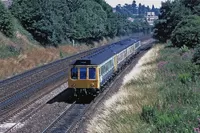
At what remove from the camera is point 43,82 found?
31.8 meters

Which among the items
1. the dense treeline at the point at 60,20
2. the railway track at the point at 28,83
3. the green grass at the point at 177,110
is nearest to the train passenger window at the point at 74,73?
the railway track at the point at 28,83

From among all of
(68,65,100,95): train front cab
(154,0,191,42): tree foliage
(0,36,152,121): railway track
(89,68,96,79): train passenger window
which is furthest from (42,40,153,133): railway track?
(154,0,191,42): tree foliage

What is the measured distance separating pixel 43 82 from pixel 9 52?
13.2 metres

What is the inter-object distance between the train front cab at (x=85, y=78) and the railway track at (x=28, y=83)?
4107mm

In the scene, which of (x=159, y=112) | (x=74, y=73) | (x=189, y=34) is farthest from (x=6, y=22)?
(x=159, y=112)

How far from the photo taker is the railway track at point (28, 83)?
24.3m

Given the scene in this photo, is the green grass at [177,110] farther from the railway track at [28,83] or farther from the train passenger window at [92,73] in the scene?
the railway track at [28,83]

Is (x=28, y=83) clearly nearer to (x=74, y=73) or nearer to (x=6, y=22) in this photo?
(x=74, y=73)

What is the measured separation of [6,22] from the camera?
45781 millimetres

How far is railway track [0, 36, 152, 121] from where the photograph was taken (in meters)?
24.3

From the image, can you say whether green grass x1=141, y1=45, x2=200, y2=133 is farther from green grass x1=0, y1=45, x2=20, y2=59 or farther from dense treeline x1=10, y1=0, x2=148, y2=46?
dense treeline x1=10, y1=0, x2=148, y2=46

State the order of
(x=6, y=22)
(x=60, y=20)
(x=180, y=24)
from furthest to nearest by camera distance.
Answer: (x=60, y=20), (x=180, y=24), (x=6, y=22)

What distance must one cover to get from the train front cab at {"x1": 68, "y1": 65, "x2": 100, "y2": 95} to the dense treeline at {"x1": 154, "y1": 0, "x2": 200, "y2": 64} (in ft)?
21.4

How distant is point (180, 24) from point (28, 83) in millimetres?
23890
